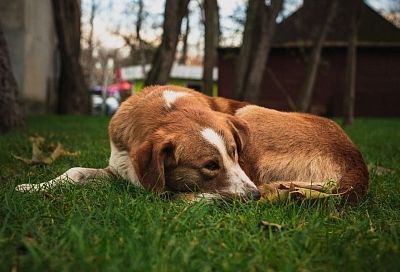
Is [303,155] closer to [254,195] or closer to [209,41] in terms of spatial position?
[254,195]

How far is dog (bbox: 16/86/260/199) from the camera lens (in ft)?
11.3

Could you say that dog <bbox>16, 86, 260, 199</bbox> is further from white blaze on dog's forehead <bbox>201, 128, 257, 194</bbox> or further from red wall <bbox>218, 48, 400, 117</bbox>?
red wall <bbox>218, 48, 400, 117</bbox>

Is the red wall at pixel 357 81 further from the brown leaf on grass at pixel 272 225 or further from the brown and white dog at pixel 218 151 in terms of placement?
the brown leaf on grass at pixel 272 225

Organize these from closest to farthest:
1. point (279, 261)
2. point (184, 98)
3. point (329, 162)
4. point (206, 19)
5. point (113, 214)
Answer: point (279, 261) → point (113, 214) → point (329, 162) → point (184, 98) → point (206, 19)

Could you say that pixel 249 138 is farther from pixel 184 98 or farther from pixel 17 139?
pixel 17 139

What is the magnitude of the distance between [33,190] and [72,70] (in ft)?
49.2

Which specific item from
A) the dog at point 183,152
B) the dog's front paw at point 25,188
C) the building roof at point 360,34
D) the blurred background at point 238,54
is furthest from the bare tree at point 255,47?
the building roof at point 360,34

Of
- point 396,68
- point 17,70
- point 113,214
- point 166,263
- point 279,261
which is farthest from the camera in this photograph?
point 396,68

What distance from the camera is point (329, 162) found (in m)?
3.74

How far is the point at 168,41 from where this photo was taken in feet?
34.3

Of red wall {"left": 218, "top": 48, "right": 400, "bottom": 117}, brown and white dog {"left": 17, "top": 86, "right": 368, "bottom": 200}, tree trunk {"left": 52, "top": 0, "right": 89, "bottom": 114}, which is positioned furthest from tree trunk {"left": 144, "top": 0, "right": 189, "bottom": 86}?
red wall {"left": 218, "top": 48, "right": 400, "bottom": 117}

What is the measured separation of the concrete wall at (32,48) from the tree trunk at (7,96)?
7.43 m

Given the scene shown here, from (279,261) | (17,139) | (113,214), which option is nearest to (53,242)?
(113,214)

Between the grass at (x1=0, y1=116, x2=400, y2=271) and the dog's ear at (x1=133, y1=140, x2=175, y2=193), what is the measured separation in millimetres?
95
